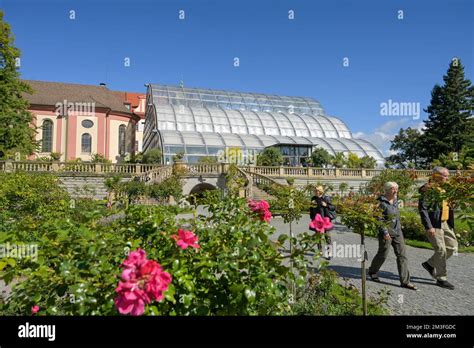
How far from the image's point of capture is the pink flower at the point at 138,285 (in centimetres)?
141

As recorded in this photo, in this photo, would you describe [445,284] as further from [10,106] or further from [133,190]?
[10,106]

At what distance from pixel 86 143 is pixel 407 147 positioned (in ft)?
142

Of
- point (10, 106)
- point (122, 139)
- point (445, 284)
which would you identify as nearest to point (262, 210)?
point (445, 284)

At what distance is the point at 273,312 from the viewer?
2156 mm

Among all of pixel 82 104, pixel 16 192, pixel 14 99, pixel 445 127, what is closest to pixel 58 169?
pixel 14 99

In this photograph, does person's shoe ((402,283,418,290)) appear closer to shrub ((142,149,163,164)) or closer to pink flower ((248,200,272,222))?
pink flower ((248,200,272,222))

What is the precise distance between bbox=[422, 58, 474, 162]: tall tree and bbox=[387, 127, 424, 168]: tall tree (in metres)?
1.91

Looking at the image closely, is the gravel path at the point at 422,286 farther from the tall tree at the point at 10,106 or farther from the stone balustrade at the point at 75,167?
the tall tree at the point at 10,106

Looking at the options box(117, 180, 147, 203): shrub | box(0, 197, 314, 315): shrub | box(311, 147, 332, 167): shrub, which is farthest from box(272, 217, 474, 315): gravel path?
box(311, 147, 332, 167): shrub

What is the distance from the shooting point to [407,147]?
44.3 metres

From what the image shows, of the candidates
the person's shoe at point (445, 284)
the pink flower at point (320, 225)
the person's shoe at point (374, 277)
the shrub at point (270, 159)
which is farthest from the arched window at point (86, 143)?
the pink flower at point (320, 225)

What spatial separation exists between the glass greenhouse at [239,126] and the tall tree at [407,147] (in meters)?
6.84
